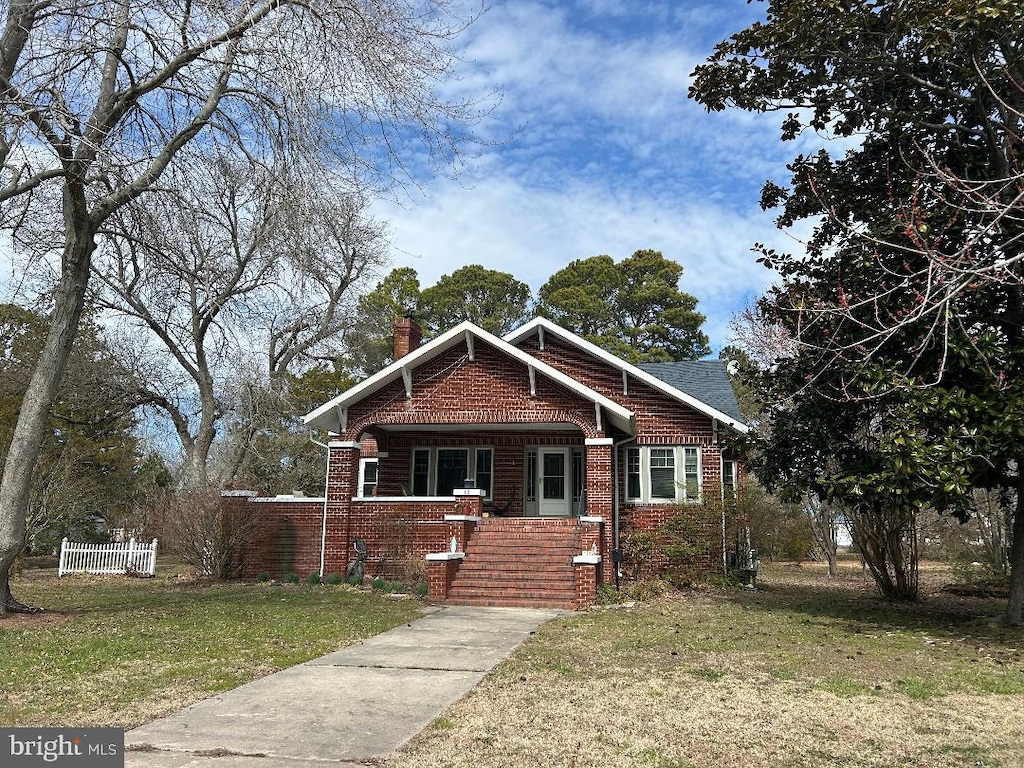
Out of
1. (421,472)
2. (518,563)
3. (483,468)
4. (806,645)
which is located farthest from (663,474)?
(806,645)

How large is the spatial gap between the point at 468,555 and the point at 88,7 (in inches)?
423

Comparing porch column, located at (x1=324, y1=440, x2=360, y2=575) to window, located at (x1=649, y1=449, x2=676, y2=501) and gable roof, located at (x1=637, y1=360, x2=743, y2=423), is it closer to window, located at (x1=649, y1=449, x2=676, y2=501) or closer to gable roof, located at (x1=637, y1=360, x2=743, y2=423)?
window, located at (x1=649, y1=449, x2=676, y2=501)

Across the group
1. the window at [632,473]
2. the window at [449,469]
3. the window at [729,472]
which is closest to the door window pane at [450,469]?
the window at [449,469]

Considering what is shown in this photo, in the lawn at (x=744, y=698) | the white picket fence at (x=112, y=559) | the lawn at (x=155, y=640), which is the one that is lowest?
the lawn at (x=744, y=698)

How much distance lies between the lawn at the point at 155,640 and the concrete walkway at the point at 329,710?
1.32 feet

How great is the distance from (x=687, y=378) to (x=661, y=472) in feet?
14.1

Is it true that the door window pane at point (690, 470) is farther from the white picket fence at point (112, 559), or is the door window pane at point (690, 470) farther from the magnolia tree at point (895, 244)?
the white picket fence at point (112, 559)

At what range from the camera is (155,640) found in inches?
378

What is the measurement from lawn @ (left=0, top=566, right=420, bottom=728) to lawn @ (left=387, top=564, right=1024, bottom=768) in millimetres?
2518

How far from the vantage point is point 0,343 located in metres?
26.7

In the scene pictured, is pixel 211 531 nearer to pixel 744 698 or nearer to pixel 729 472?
pixel 729 472

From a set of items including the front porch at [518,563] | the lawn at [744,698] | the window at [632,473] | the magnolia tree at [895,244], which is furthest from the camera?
the window at [632,473]

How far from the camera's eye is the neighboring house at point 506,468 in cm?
1559

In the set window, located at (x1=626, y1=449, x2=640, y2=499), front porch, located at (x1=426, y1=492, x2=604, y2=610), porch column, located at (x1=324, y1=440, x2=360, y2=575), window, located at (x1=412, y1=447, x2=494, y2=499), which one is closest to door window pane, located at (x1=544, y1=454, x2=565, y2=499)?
window, located at (x1=412, y1=447, x2=494, y2=499)
